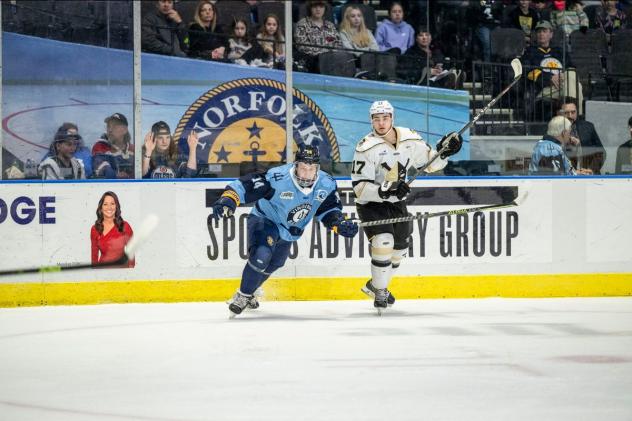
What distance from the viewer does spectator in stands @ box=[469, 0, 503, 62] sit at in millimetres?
8721

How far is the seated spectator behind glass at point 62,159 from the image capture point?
24.6 feet

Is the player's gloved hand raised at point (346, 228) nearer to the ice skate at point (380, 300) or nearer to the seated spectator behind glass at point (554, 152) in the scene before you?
the ice skate at point (380, 300)

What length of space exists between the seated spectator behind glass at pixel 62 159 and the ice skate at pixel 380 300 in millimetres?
2119

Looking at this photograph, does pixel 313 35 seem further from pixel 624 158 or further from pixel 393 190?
pixel 624 158

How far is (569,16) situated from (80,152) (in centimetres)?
A: 410

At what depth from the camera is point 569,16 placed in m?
9.28

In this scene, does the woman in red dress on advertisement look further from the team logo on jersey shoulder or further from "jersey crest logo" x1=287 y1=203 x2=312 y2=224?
the team logo on jersey shoulder

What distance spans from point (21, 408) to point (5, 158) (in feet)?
11.4

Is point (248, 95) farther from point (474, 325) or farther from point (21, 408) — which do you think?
point (21, 408)

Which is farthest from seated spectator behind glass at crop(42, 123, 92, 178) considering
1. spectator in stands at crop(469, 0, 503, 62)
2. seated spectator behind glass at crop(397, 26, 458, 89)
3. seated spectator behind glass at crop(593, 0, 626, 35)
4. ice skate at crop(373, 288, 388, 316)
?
seated spectator behind glass at crop(593, 0, 626, 35)

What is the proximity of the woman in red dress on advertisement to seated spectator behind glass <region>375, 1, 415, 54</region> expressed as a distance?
92.5 inches

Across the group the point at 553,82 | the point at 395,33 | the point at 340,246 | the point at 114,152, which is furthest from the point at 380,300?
the point at 395,33

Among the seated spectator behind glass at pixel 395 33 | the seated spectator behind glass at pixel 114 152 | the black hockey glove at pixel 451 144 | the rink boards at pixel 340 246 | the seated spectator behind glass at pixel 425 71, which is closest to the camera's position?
the black hockey glove at pixel 451 144

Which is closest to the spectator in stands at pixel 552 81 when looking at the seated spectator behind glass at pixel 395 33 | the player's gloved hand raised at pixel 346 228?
the seated spectator behind glass at pixel 395 33
